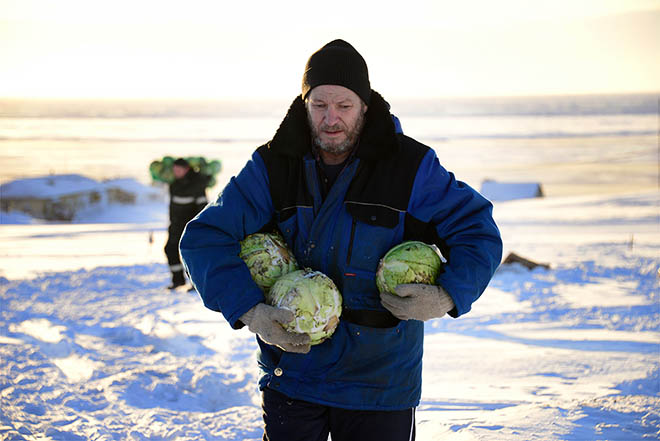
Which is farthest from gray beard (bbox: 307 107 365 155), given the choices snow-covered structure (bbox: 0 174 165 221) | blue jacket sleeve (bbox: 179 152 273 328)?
snow-covered structure (bbox: 0 174 165 221)

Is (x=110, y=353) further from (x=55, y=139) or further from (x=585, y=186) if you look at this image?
(x=55, y=139)

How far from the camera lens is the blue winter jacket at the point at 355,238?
2600 millimetres

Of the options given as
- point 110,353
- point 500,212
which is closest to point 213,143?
A: point 500,212

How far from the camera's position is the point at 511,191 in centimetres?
2192

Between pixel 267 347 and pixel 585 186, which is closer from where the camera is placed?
pixel 267 347

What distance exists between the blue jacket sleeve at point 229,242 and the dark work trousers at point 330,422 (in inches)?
17.2

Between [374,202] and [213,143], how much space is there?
5430 centimetres

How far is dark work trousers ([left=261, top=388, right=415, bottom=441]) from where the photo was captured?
263 centimetres

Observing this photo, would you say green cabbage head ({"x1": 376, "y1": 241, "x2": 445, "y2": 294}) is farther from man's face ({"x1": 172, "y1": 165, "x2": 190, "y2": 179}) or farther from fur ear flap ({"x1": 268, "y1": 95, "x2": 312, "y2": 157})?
man's face ({"x1": 172, "y1": 165, "x2": 190, "y2": 179})

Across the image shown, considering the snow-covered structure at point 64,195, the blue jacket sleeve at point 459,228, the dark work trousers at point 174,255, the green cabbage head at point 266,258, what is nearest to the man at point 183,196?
the dark work trousers at point 174,255

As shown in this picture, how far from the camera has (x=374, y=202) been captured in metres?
2.63

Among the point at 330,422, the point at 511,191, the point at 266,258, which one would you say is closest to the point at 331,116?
the point at 266,258

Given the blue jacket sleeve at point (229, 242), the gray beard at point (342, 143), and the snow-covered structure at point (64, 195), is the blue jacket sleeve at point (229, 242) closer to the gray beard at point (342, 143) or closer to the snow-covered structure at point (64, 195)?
the gray beard at point (342, 143)

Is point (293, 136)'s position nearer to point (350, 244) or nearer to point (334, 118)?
point (334, 118)
